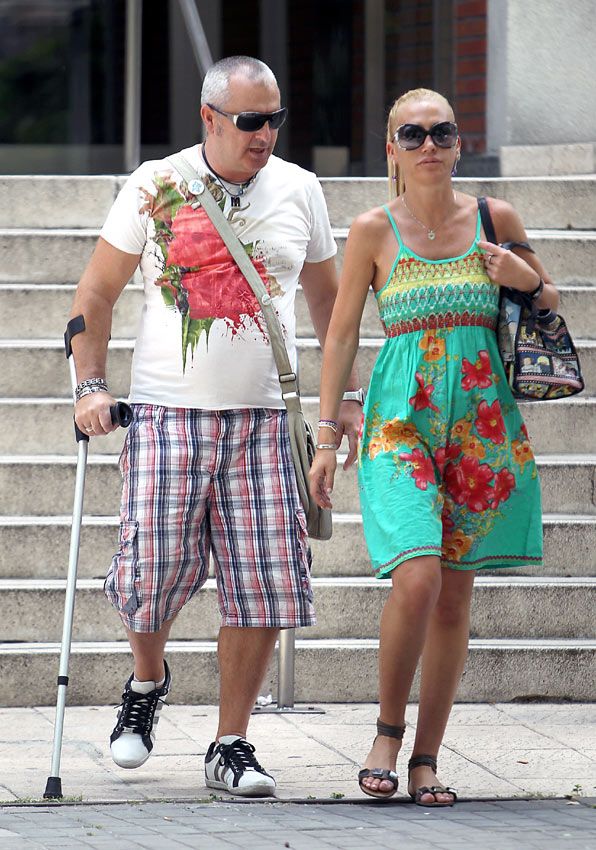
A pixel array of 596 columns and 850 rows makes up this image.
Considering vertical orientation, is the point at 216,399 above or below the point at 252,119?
below

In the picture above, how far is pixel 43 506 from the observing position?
22.8 feet

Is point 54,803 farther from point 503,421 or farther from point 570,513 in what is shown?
point 570,513

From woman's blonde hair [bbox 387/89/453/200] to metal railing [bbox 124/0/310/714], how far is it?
159 centimetres

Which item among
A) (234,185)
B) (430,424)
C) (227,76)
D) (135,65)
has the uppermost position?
(135,65)

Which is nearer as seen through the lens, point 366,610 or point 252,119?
point 252,119

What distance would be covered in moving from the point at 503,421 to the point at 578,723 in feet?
5.20

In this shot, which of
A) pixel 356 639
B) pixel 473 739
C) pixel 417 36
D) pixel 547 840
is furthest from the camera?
pixel 417 36

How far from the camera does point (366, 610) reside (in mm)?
6566

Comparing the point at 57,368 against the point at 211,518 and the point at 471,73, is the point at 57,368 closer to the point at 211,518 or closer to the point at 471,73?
the point at 211,518

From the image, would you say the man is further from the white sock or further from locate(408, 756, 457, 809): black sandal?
locate(408, 756, 457, 809): black sandal

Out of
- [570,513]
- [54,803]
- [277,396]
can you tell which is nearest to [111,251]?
[277,396]

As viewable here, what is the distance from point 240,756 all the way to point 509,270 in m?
1.55

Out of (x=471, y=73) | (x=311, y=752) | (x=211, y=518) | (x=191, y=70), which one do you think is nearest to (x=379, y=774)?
(x=311, y=752)

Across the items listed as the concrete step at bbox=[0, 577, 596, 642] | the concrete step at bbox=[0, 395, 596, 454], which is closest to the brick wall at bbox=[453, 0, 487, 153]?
the concrete step at bbox=[0, 395, 596, 454]
